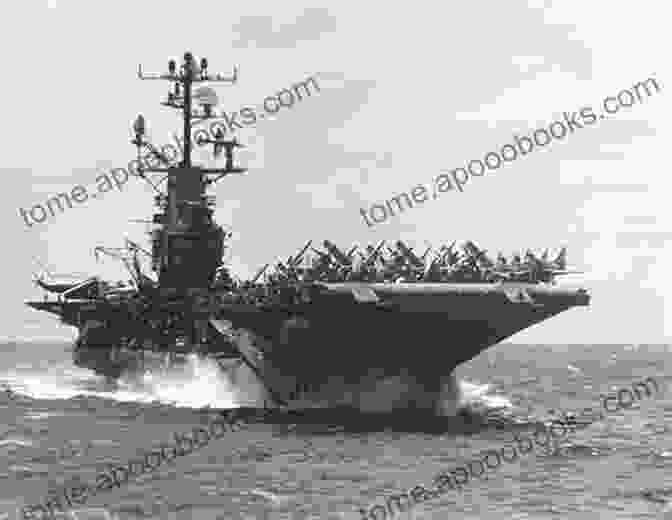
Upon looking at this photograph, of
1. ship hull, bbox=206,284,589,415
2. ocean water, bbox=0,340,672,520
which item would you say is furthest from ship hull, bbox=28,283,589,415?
ocean water, bbox=0,340,672,520

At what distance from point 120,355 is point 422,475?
18.5 m

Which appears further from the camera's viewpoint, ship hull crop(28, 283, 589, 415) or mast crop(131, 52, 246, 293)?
mast crop(131, 52, 246, 293)

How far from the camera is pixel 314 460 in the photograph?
19.8 meters

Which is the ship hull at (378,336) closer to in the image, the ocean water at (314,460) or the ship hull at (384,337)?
the ship hull at (384,337)

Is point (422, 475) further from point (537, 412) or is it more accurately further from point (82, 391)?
point (82, 391)

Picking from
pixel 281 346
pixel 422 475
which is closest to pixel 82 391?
pixel 281 346

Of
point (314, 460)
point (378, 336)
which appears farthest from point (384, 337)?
point (314, 460)

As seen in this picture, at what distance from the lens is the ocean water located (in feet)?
52.3

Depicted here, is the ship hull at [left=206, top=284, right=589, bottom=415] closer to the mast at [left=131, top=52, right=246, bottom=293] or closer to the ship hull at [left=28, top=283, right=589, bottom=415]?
the ship hull at [left=28, top=283, right=589, bottom=415]

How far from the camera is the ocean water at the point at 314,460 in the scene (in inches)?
627

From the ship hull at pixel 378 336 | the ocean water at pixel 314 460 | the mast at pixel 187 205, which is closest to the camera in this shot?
the ocean water at pixel 314 460

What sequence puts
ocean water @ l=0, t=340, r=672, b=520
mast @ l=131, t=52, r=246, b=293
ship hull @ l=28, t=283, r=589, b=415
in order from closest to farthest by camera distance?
ocean water @ l=0, t=340, r=672, b=520, ship hull @ l=28, t=283, r=589, b=415, mast @ l=131, t=52, r=246, b=293

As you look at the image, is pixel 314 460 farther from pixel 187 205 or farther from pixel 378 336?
pixel 187 205

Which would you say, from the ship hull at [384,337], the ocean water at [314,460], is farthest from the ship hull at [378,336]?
the ocean water at [314,460]
